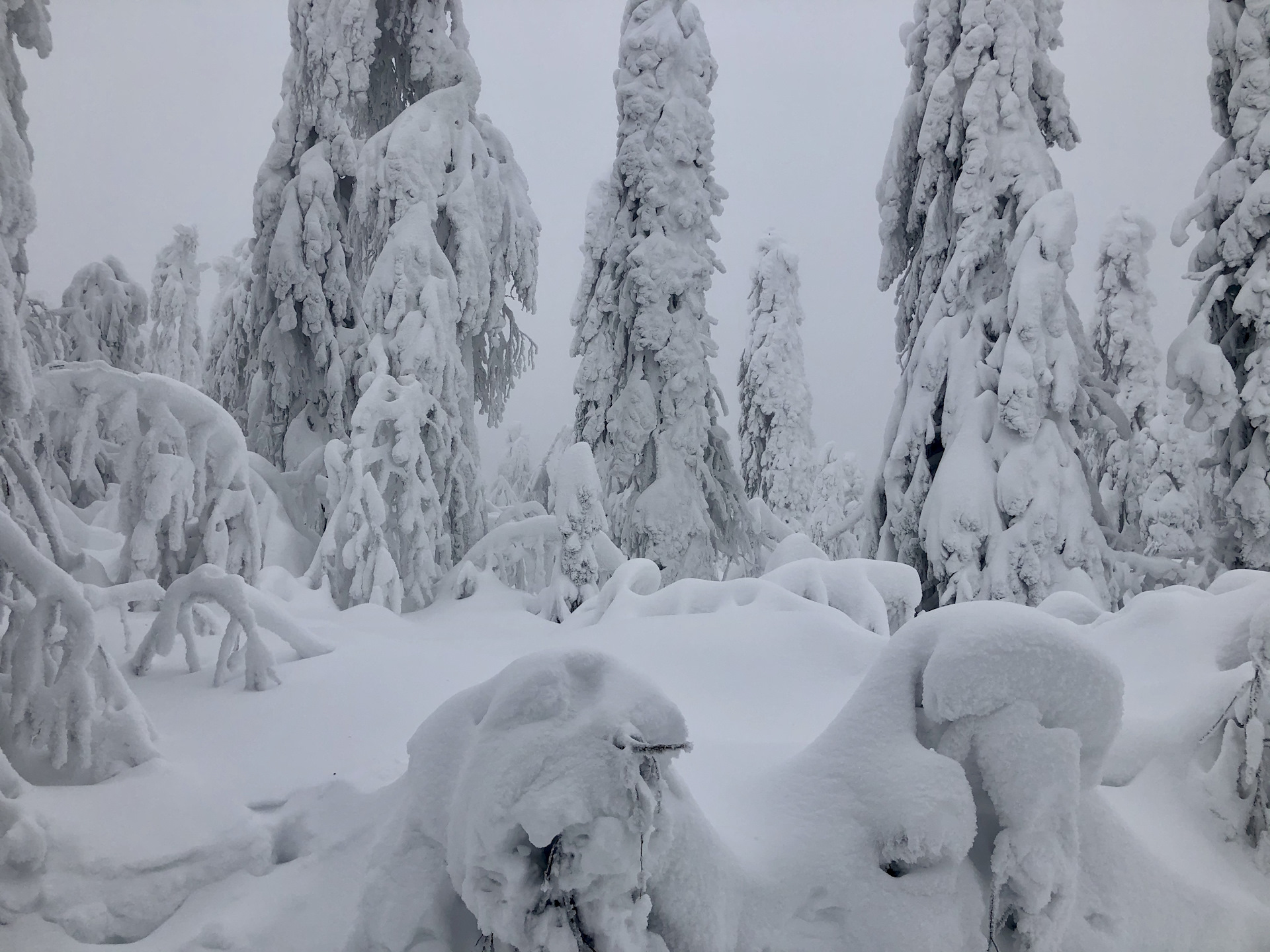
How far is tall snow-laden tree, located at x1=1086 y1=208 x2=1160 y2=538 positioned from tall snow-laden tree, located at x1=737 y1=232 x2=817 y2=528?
7.87 m

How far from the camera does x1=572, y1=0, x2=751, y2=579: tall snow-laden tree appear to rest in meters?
12.2

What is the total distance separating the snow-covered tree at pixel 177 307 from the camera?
2359 cm

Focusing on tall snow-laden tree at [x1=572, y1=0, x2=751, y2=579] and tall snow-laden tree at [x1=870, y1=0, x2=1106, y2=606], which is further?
A: tall snow-laden tree at [x1=572, y1=0, x2=751, y2=579]

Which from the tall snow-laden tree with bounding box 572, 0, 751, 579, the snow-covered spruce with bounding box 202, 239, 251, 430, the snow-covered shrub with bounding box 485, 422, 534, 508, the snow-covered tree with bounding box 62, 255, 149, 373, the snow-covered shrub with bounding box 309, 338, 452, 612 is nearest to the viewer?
the snow-covered shrub with bounding box 309, 338, 452, 612

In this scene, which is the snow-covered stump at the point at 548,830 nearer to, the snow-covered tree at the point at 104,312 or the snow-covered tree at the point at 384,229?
the snow-covered tree at the point at 384,229

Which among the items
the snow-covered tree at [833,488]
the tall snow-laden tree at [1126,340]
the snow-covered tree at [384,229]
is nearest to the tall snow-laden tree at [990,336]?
the snow-covered tree at [384,229]

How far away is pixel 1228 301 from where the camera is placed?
10.7 meters

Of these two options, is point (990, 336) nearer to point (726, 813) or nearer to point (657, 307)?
point (657, 307)

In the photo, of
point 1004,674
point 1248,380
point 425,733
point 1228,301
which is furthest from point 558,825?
point 1228,301

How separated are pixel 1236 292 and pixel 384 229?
11.9m

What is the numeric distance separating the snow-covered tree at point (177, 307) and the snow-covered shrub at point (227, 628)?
72.6 ft

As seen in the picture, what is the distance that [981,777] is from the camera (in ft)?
9.20

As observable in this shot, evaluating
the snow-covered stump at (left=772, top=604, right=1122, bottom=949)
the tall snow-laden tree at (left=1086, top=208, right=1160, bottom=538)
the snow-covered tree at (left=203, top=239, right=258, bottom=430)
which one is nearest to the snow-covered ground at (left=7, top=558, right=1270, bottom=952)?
the snow-covered stump at (left=772, top=604, right=1122, bottom=949)

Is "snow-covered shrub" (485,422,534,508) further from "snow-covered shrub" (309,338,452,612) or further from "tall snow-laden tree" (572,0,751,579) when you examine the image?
"snow-covered shrub" (309,338,452,612)
